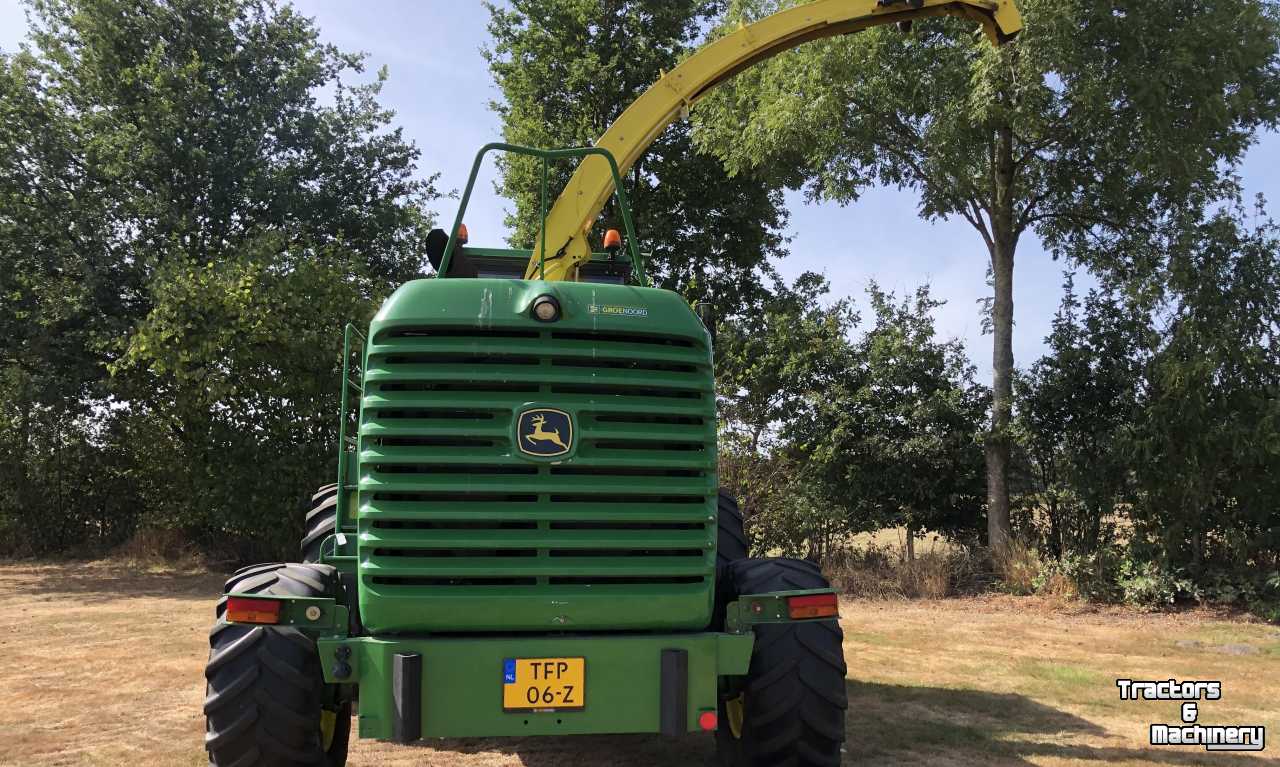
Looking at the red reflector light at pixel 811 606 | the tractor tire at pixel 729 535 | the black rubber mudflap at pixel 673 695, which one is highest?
the tractor tire at pixel 729 535

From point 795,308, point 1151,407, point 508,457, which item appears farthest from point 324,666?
point 795,308

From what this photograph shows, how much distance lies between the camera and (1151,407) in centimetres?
1120

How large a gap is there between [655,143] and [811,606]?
17.4 metres

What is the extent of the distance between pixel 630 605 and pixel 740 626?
568mm

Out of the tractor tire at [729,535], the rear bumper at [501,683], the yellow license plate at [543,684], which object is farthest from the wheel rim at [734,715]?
the tractor tire at [729,535]

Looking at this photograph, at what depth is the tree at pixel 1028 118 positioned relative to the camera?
1124cm

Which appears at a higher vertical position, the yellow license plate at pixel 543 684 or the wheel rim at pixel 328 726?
the yellow license plate at pixel 543 684

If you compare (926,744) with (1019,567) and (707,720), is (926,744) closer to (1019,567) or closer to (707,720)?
(707,720)

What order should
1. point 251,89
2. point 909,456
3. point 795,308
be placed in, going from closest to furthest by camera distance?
point 909,456, point 795,308, point 251,89

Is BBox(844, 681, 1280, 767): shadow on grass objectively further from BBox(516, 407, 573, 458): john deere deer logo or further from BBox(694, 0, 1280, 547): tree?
BBox(694, 0, 1280, 547): tree

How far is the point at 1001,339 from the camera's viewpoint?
13.1 meters

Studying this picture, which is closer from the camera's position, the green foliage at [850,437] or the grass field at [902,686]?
the grass field at [902,686]

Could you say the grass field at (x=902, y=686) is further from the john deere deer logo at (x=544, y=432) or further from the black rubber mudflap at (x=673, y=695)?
the john deere deer logo at (x=544, y=432)

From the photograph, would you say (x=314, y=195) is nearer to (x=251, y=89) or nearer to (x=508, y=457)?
(x=251, y=89)
